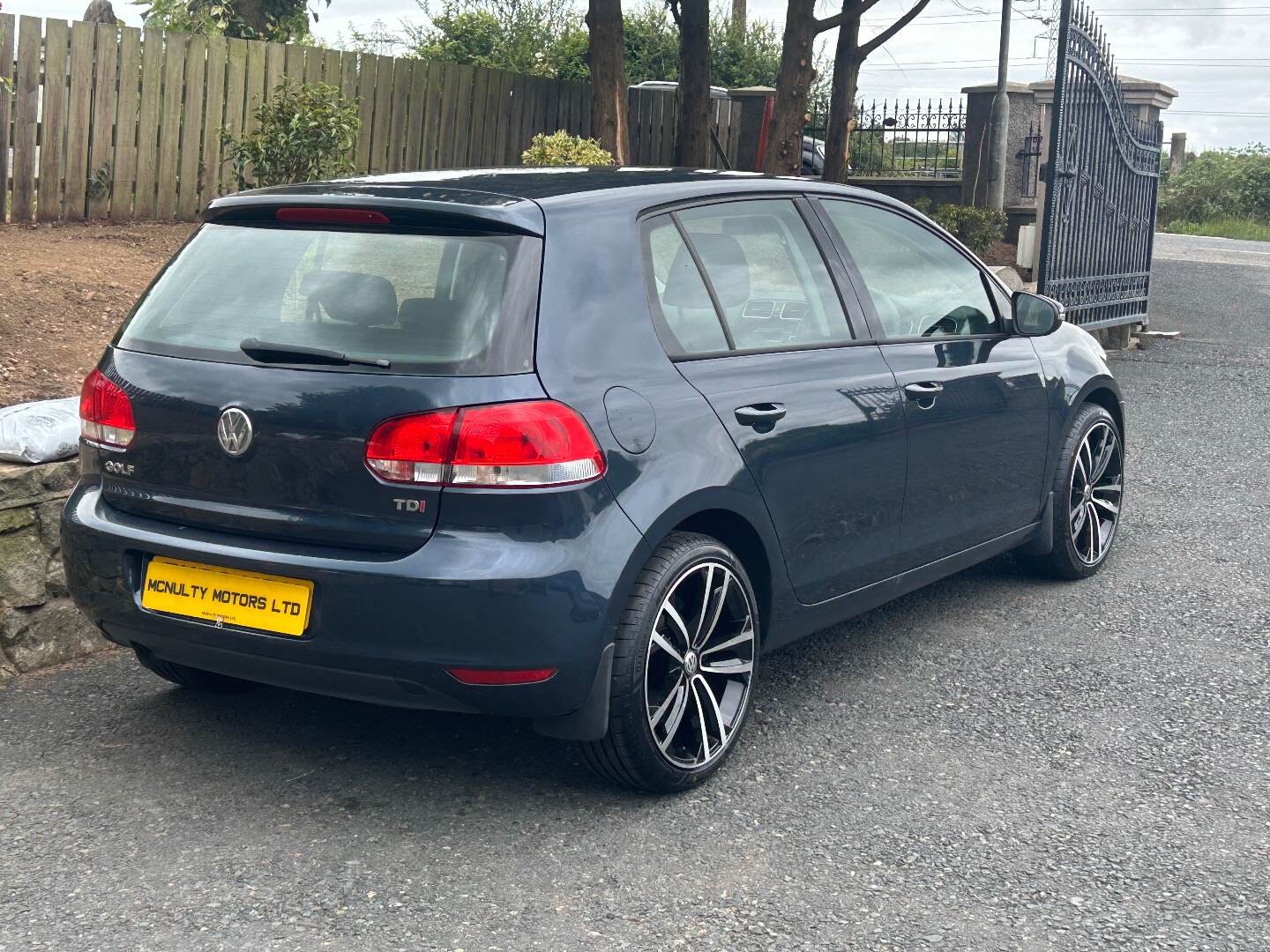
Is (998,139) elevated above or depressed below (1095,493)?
above

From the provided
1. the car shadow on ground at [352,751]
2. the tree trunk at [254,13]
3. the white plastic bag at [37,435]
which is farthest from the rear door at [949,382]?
the tree trunk at [254,13]

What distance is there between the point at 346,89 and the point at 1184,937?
11.9 metres

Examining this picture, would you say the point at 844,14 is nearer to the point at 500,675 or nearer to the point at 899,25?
the point at 899,25

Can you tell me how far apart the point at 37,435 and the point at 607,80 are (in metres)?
9.97

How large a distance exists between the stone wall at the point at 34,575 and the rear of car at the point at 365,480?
1078 mm

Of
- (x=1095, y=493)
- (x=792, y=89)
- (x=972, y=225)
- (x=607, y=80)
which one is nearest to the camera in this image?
(x=1095, y=493)

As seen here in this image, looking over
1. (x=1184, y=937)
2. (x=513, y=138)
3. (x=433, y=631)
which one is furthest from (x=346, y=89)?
(x=1184, y=937)

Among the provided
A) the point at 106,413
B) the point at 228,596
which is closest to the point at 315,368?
the point at 228,596

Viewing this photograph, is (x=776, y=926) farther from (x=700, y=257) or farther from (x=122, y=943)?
(x=700, y=257)

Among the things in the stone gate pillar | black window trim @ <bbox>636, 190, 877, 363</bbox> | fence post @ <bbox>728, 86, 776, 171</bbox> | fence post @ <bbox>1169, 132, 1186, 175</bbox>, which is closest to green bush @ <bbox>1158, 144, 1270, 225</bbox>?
fence post @ <bbox>1169, 132, 1186, 175</bbox>

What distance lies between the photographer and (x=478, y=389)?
3.61 m

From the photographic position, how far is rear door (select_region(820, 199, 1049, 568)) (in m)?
5.01

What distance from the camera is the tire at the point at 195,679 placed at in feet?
15.1

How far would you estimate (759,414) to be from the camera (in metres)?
4.27
